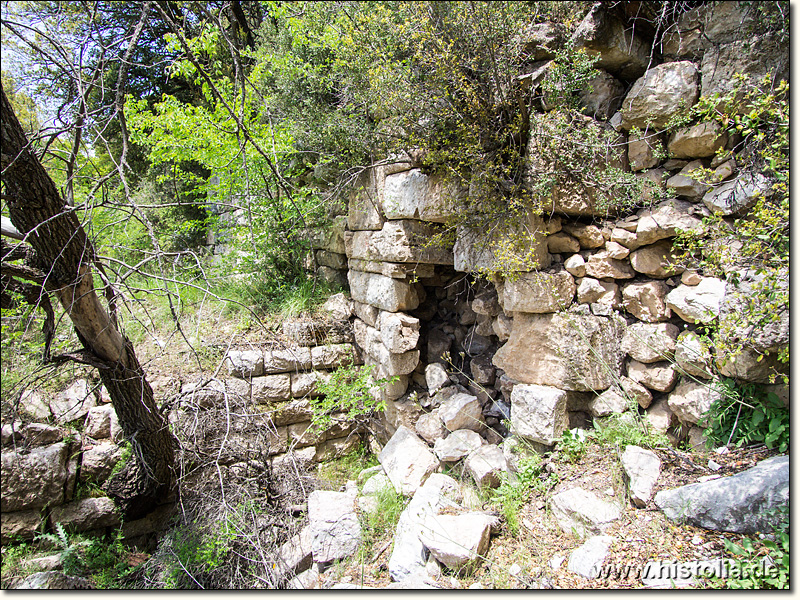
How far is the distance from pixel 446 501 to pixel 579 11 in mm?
3462

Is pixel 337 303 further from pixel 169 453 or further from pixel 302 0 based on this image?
pixel 302 0

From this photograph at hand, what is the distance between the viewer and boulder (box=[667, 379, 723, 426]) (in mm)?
2459

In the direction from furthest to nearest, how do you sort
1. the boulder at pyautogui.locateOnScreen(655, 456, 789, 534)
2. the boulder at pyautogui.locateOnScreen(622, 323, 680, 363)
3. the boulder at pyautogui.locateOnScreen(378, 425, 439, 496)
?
1. the boulder at pyautogui.locateOnScreen(378, 425, 439, 496)
2. the boulder at pyautogui.locateOnScreen(622, 323, 680, 363)
3. the boulder at pyautogui.locateOnScreen(655, 456, 789, 534)

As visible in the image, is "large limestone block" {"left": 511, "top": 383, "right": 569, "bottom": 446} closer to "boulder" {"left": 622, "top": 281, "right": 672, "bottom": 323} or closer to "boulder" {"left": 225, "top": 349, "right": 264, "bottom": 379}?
"boulder" {"left": 622, "top": 281, "right": 672, "bottom": 323}

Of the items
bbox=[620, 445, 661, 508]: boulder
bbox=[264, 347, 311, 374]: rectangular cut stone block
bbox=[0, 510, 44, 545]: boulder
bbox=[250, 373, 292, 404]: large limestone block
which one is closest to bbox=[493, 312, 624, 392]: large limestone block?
bbox=[620, 445, 661, 508]: boulder

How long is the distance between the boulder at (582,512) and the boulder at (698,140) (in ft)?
6.98

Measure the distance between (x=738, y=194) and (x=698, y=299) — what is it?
24.1 inches

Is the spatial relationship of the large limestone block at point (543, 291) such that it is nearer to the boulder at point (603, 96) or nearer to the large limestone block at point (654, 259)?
the large limestone block at point (654, 259)

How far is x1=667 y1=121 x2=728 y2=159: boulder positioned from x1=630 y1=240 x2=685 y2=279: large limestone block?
55cm

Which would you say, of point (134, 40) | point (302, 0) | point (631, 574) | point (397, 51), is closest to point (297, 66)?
point (302, 0)

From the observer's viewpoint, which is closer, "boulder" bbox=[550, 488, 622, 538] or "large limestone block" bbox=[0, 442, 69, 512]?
"boulder" bbox=[550, 488, 622, 538]

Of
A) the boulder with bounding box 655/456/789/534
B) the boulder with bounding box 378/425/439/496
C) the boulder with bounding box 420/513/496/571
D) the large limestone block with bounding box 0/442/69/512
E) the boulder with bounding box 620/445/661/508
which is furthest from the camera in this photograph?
the boulder with bounding box 378/425/439/496

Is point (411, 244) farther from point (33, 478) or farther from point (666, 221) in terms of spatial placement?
A: point (33, 478)

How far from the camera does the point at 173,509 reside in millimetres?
3590
